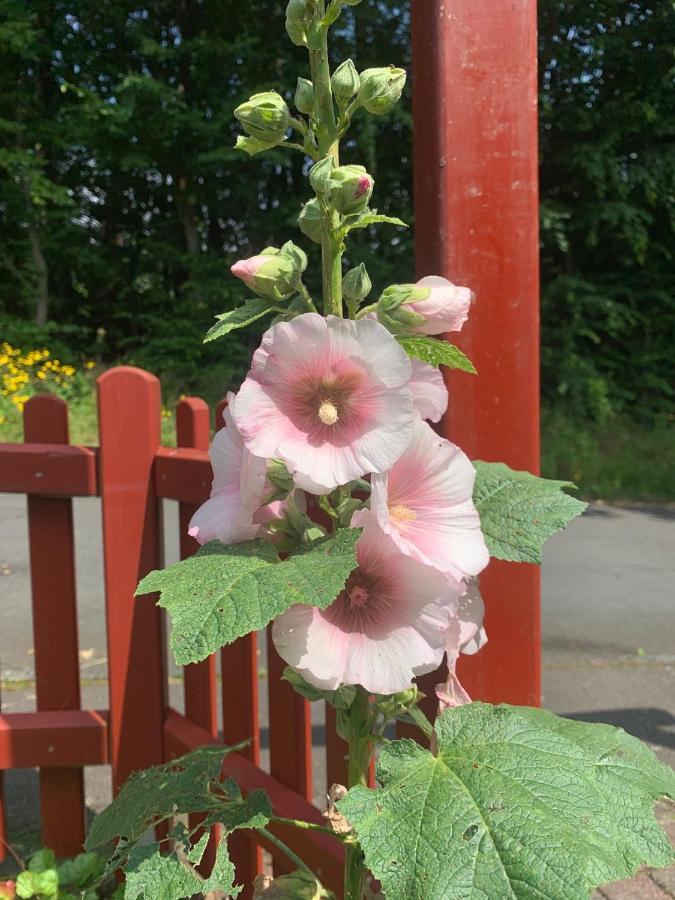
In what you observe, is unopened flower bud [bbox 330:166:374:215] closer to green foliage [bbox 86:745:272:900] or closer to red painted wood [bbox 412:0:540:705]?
red painted wood [bbox 412:0:540:705]

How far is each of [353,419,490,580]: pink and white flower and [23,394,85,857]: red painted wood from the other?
4.36 feet

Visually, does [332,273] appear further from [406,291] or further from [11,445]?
[11,445]

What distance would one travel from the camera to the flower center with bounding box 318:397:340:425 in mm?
821

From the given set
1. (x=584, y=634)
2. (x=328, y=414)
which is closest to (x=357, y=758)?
(x=328, y=414)

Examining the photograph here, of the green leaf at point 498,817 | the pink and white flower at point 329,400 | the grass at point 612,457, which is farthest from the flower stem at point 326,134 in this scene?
the grass at point 612,457

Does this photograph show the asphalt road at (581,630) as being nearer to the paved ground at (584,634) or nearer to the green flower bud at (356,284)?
the paved ground at (584,634)

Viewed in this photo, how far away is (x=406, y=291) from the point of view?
0.90 m

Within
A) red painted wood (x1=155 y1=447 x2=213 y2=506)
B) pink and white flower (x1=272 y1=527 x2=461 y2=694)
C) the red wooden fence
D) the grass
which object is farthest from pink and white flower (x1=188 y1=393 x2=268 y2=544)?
the grass

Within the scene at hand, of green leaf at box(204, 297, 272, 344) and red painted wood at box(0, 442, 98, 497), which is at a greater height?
green leaf at box(204, 297, 272, 344)

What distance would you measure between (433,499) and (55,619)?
56.8 inches

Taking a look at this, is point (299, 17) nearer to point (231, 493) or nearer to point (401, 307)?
point (401, 307)

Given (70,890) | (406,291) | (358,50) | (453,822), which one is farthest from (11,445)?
(358,50)

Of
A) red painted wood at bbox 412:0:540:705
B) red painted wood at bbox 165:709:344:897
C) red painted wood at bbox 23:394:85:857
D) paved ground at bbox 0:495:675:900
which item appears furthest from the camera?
paved ground at bbox 0:495:675:900

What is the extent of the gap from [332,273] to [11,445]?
1.32 metres
